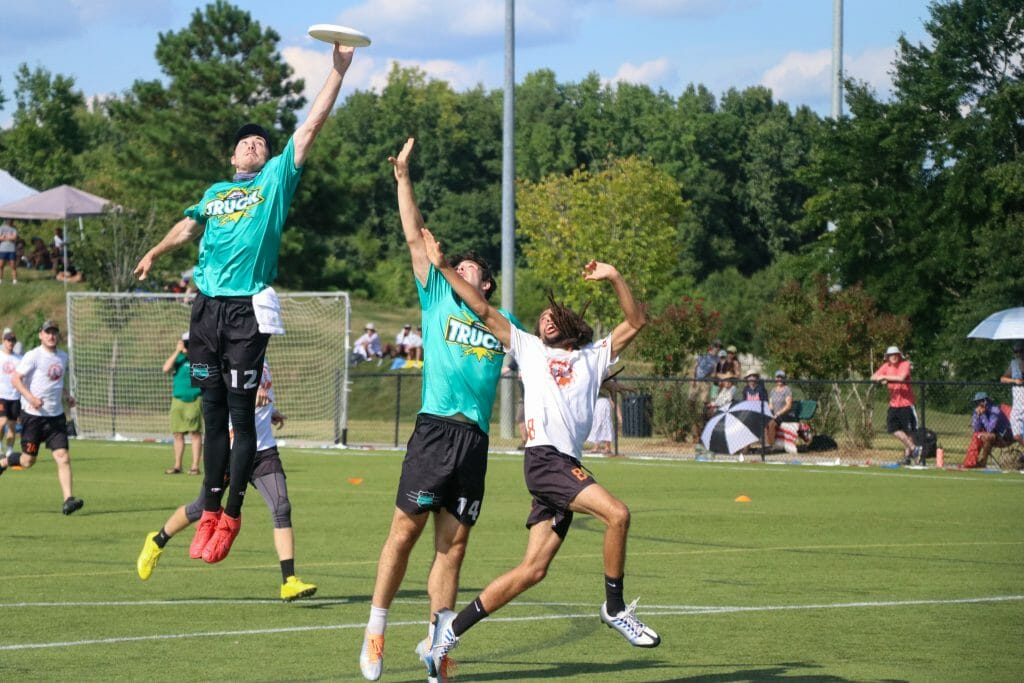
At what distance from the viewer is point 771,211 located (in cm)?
9994

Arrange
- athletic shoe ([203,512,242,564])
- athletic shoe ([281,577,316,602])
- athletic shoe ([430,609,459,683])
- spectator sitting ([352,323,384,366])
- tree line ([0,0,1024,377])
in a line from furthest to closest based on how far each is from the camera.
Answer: spectator sitting ([352,323,384,366]) → tree line ([0,0,1024,377]) → athletic shoe ([281,577,316,602]) → athletic shoe ([203,512,242,564]) → athletic shoe ([430,609,459,683])

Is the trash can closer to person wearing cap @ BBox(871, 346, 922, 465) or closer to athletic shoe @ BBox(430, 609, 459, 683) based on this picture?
person wearing cap @ BBox(871, 346, 922, 465)

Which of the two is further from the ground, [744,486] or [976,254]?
[976,254]

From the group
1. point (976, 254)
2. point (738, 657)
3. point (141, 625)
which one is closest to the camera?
point (738, 657)

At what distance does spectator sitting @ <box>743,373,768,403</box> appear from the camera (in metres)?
29.0

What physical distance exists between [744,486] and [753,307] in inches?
1851

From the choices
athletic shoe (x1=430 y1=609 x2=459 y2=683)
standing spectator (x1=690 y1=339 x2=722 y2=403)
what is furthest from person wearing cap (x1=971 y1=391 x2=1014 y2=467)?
athletic shoe (x1=430 y1=609 x2=459 y2=683)

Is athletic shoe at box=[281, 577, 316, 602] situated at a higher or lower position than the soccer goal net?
lower

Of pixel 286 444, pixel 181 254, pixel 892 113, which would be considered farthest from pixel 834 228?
pixel 181 254

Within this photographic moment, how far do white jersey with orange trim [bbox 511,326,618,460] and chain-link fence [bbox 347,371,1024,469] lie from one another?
18.4 metres

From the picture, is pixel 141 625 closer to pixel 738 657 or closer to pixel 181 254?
pixel 738 657

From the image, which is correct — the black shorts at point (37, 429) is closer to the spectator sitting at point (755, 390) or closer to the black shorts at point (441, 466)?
the black shorts at point (441, 466)

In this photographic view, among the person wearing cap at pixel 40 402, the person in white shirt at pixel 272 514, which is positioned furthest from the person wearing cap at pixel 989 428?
the person in white shirt at pixel 272 514

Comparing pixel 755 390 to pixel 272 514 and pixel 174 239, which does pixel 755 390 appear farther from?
pixel 174 239
